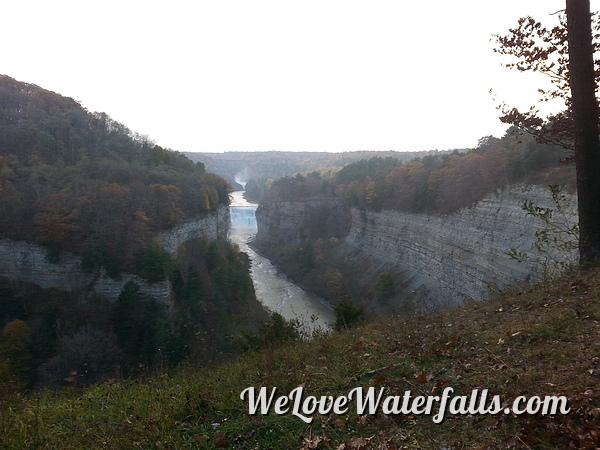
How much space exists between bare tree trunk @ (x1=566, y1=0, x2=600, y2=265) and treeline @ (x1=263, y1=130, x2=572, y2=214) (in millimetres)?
4302

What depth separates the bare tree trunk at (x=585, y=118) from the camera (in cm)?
557

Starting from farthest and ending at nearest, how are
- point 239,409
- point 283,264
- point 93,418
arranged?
1. point 283,264
2. point 93,418
3. point 239,409

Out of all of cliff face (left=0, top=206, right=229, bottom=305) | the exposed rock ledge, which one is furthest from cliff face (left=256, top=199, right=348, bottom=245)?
cliff face (left=0, top=206, right=229, bottom=305)

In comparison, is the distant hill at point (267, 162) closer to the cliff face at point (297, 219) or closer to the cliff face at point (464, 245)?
the cliff face at point (297, 219)

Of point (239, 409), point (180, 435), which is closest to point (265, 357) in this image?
point (239, 409)

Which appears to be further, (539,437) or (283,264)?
(283,264)

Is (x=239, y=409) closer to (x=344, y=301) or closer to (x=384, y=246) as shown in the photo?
(x=344, y=301)

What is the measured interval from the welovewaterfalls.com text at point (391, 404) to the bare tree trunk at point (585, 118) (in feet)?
14.5

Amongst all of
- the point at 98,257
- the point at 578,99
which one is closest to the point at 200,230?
the point at 98,257

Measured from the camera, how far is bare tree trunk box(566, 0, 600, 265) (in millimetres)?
5570

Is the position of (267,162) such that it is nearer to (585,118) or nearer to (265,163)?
(265,163)

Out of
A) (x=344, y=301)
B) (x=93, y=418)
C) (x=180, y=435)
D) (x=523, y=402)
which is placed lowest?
(x=344, y=301)

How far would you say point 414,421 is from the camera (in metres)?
2.83

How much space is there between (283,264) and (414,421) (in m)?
48.8
